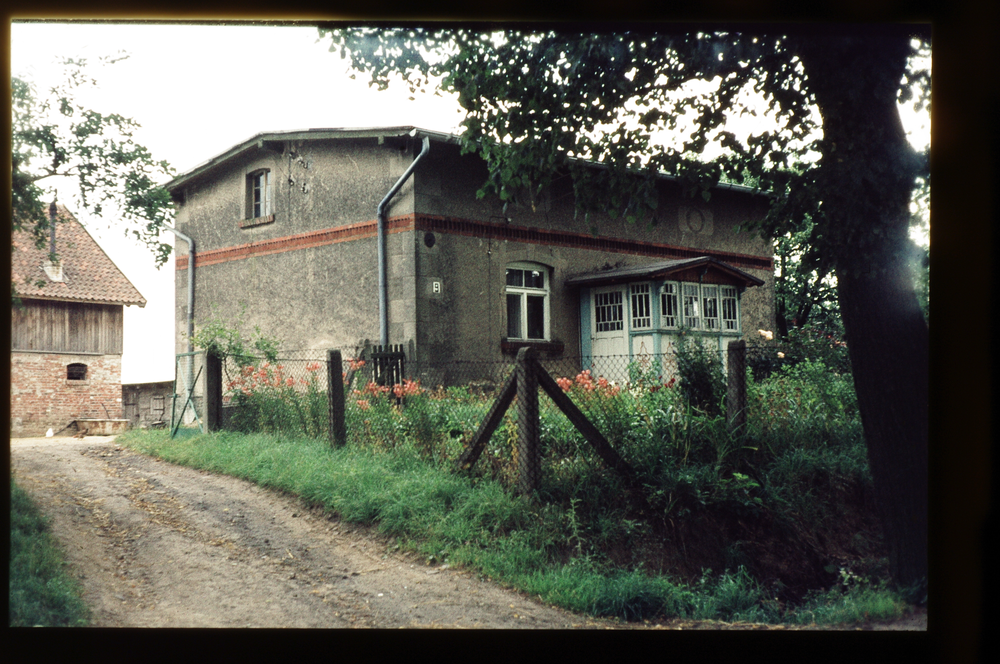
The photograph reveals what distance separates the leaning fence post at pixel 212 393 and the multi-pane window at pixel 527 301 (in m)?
4.07

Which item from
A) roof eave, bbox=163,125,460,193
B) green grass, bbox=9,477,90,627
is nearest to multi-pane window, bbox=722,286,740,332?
roof eave, bbox=163,125,460,193

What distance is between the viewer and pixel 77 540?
201 inches

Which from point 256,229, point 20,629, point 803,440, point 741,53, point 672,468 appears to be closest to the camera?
point 20,629

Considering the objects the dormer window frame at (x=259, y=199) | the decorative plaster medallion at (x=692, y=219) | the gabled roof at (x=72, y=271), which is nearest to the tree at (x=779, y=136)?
the gabled roof at (x=72, y=271)

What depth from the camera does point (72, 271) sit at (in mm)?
6594

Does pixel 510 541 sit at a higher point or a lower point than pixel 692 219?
lower

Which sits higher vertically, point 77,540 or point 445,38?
point 445,38

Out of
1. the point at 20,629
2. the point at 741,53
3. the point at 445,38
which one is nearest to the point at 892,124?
the point at 741,53

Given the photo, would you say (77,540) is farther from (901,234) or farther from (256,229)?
(256,229)

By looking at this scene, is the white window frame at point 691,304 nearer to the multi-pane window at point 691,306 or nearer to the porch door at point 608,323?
the multi-pane window at point 691,306

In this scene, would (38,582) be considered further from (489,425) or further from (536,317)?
(536,317)

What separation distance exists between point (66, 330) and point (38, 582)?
4081 millimetres

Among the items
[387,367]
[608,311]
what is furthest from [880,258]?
[608,311]

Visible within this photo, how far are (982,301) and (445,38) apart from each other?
12.6 feet
